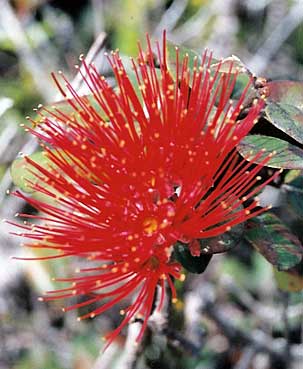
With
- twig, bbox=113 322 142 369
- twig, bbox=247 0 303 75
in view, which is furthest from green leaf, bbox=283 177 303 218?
twig, bbox=247 0 303 75

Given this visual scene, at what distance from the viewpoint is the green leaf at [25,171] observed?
1.21 meters

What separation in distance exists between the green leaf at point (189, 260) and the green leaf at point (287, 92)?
0.28 metres

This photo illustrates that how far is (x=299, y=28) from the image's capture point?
263cm

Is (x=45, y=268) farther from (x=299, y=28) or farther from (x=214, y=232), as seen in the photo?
(x=299, y=28)

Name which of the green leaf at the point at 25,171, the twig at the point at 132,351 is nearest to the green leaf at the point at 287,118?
the green leaf at the point at 25,171

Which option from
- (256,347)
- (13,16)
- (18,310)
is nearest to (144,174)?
(256,347)

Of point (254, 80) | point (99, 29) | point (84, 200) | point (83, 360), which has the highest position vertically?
point (254, 80)

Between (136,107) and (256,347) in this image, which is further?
(256,347)

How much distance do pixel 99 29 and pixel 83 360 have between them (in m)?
1.15

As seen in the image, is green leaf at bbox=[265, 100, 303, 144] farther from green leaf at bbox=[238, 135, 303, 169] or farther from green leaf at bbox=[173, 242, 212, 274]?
green leaf at bbox=[173, 242, 212, 274]

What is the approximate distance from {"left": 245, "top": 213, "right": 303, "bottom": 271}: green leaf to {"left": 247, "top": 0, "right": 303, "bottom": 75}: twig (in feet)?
4.15

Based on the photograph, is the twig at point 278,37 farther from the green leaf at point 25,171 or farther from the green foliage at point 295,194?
the green leaf at point 25,171

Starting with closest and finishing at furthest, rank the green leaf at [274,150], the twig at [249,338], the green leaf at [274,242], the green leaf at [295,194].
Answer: the green leaf at [274,150] < the green leaf at [274,242] < the green leaf at [295,194] < the twig at [249,338]

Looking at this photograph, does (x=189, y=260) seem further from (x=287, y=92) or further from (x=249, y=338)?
(x=249, y=338)
